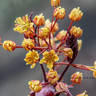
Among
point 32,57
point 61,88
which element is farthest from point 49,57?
point 61,88

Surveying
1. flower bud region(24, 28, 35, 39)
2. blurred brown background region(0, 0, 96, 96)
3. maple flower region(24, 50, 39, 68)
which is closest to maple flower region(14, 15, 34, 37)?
flower bud region(24, 28, 35, 39)

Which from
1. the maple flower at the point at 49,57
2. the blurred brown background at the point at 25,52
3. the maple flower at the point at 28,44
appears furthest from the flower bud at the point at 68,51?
the blurred brown background at the point at 25,52

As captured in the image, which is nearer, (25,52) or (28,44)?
(28,44)

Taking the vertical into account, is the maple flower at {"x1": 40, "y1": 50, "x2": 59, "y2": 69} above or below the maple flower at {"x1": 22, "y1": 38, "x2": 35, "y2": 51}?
below

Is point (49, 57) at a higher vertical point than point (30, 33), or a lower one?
lower

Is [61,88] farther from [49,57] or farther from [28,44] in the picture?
[28,44]

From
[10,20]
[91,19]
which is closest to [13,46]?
[10,20]

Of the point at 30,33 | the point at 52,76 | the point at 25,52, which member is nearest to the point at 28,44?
the point at 30,33

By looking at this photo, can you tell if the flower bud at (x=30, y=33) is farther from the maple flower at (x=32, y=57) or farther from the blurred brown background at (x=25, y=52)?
the blurred brown background at (x=25, y=52)

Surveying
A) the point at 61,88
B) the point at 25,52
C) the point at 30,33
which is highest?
the point at 25,52

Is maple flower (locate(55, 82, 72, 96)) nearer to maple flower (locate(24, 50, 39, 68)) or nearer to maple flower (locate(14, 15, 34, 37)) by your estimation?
maple flower (locate(24, 50, 39, 68))
